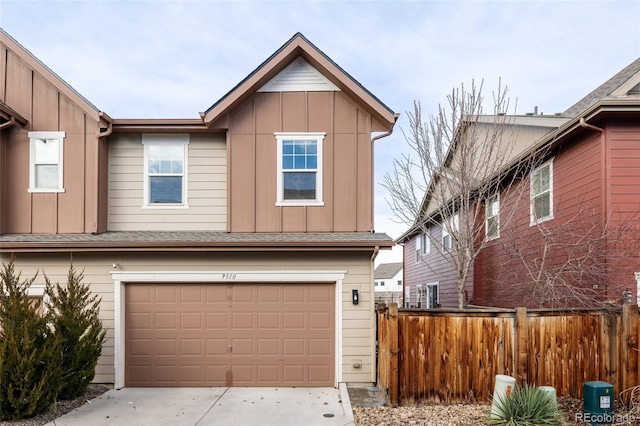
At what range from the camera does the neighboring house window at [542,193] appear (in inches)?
441

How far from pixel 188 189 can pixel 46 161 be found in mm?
3091

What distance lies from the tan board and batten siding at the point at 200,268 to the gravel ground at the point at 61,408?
0.41m

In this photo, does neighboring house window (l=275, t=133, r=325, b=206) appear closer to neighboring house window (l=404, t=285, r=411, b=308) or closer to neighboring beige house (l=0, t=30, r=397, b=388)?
neighboring beige house (l=0, t=30, r=397, b=388)

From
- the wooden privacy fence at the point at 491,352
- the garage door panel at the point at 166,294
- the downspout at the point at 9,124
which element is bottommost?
the wooden privacy fence at the point at 491,352

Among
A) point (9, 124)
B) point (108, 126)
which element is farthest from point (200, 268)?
point (9, 124)

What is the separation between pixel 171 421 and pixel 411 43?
42.0 ft

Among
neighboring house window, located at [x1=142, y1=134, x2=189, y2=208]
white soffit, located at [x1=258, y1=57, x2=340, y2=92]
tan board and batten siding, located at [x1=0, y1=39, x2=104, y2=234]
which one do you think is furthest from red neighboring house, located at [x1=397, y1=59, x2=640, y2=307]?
tan board and batten siding, located at [x1=0, y1=39, x2=104, y2=234]

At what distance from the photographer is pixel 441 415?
7359 millimetres

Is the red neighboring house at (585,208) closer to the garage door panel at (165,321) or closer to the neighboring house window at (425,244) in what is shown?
Result: the garage door panel at (165,321)

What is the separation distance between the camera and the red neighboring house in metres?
8.86

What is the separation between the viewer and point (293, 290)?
9.80 meters

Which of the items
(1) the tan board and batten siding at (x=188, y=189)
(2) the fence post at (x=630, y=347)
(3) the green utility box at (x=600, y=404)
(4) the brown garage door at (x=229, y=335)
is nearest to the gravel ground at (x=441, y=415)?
(3) the green utility box at (x=600, y=404)

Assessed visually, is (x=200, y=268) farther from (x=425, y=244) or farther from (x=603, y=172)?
(x=425, y=244)

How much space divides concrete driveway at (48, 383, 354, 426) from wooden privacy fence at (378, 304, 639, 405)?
4.35ft
